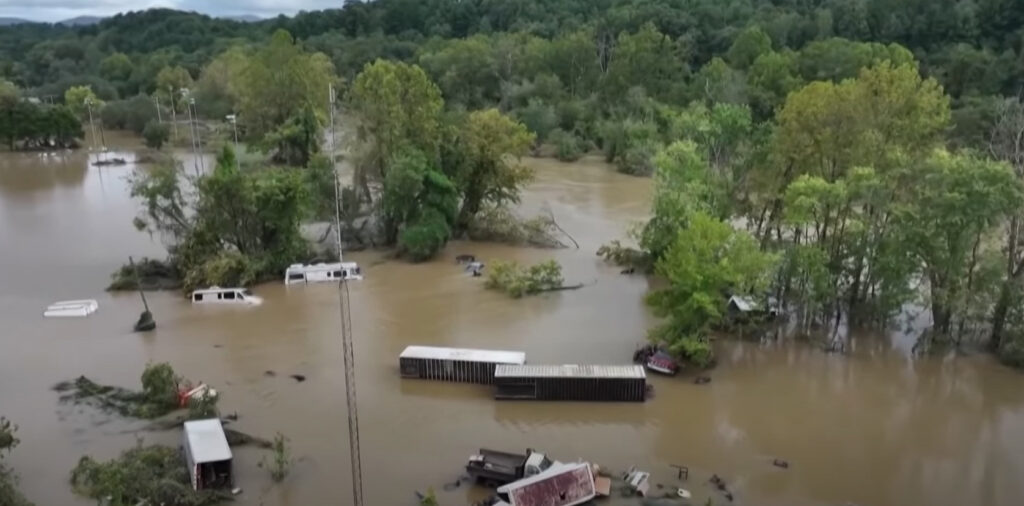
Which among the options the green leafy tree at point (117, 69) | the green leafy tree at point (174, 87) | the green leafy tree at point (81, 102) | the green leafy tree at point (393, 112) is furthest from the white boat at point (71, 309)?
the green leafy tree at point (117, 69)

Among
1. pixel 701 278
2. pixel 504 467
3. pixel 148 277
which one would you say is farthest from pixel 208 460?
pixel 148 277

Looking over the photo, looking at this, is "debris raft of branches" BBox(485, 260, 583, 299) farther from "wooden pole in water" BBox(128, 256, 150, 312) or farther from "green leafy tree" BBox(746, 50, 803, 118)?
"green leafy tree" BBox(746, 50, 803, 118)

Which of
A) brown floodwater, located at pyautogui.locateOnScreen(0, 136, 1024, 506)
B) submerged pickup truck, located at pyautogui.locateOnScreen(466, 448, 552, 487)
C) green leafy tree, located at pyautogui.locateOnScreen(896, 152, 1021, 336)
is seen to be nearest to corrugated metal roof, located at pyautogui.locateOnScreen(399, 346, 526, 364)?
brown floodwater, located at pyautogui.locateOnScreen(0, 136, 1024, 506)

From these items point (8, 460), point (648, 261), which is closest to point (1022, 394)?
point (648, 261)

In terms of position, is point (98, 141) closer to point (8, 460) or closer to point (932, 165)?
point (8, 460)

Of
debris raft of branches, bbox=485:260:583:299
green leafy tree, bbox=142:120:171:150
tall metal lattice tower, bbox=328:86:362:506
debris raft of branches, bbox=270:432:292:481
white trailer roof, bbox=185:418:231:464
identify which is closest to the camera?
tall metal lattice tower, bbox=328:86:362:506

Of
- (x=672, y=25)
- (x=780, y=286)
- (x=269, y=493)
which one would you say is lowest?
(x=269, y=493)
